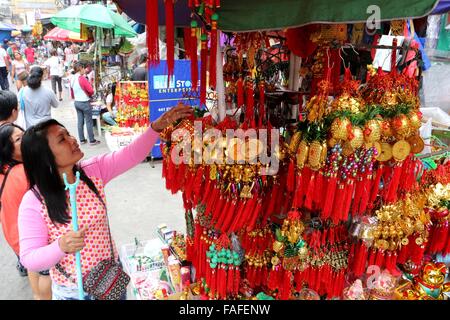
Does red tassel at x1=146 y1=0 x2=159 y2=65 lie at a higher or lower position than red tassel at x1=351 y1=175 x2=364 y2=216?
higher

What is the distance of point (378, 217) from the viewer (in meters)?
1.80

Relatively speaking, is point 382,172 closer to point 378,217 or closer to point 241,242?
point 378,217

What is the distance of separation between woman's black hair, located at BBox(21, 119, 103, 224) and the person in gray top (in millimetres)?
3646

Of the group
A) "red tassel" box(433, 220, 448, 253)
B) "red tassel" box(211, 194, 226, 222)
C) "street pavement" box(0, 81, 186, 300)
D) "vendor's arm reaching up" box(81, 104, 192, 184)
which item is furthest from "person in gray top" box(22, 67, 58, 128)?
"red tassel" box(433, 220, 448, 253)

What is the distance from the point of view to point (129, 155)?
191 cm

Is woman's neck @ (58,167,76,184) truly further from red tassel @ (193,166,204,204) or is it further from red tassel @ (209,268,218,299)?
red tassel @ (209,268,218,299)

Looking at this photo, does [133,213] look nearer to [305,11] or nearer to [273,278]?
[273,278]

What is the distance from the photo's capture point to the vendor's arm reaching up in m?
1.79

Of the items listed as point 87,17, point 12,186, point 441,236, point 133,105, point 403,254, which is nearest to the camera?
point 403,254

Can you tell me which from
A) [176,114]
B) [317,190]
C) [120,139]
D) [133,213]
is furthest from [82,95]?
[317,190]

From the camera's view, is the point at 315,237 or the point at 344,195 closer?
the point at 344,195

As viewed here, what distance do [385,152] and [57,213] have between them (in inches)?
56.3
